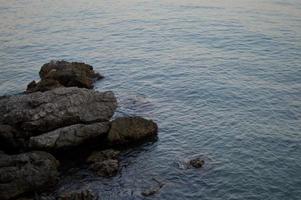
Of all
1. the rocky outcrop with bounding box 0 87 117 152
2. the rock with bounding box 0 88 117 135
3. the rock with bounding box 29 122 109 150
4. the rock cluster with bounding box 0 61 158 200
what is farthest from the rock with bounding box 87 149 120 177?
the rock with bounding box 0 88 117 135

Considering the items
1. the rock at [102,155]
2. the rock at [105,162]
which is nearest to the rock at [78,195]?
the rock at [105,162]

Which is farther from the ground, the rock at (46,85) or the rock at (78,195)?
the rock at (46,85)

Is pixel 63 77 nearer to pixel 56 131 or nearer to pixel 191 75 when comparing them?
pixel 56 131

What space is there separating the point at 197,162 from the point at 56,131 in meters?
12.8

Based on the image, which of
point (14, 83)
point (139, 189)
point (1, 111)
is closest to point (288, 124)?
point (139, 189)

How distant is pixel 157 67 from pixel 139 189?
105 feet

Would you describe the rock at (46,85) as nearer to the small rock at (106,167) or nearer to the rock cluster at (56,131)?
the rock cluster at (56,131)

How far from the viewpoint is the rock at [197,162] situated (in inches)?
1489

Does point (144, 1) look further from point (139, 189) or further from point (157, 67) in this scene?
point (139, 189)

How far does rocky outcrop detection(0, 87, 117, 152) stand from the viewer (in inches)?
1554

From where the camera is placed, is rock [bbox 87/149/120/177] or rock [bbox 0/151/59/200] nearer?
rock [bbox 0/151/59/200]

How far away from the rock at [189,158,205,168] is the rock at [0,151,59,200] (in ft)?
37.7

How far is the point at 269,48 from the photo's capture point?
69562 mm

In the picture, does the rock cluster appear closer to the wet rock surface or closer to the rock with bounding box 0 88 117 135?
the rock with bounding box 0 88 117 135
